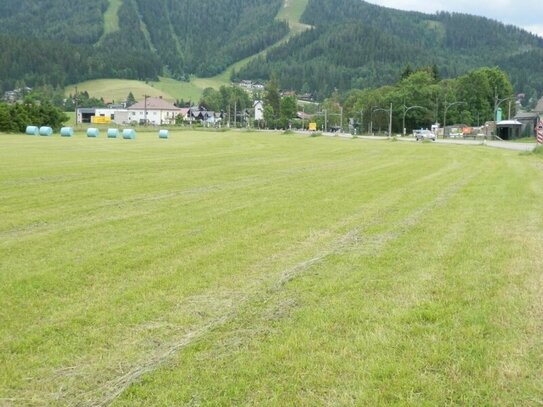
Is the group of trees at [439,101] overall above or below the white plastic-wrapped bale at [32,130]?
above

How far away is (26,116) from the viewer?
90.6 m

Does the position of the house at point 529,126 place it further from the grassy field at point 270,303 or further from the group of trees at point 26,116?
the grassy field at point 270,303

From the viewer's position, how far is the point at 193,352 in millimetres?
6211

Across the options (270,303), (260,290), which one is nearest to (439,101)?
(260,290)

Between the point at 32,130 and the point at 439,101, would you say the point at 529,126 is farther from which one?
the point at 32,130

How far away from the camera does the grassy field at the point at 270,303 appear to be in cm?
547

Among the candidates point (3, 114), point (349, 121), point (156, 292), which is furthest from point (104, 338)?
point (349, 121)

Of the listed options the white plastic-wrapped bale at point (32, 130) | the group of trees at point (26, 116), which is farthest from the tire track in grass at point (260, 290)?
the group of trees at point (26, 116)

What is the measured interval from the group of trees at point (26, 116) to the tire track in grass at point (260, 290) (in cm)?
8277

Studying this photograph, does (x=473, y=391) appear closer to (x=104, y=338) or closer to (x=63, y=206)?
(x=104, y=338)

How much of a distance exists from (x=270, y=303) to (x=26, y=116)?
92.0 meters

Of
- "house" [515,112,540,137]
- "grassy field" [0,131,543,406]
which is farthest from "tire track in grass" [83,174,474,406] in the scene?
"house" [515,112,540,137]

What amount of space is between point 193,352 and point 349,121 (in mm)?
191091

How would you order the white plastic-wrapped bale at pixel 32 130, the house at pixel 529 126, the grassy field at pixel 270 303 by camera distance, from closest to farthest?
1. the grassy field at pixel 270 303
2. the white plastic-wrapped bale at pixel 32 130
3. the house at pixel 529 126
